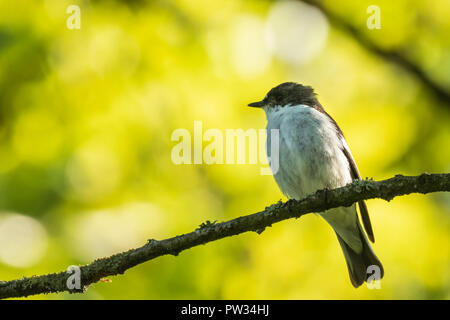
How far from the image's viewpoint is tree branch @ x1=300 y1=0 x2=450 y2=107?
6277mm

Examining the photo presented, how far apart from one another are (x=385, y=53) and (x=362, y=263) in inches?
107

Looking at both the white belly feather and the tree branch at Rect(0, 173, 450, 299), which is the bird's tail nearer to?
the white belly feather

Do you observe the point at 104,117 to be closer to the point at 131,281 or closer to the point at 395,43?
the point at 131,281

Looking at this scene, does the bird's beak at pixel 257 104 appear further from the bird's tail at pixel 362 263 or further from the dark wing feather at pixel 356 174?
the bird's tail at pixel 362 263

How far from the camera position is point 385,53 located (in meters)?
6.57

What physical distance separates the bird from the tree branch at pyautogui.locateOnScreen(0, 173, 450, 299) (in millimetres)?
1423

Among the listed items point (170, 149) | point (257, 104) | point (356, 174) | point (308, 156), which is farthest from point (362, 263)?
point (170, 149)

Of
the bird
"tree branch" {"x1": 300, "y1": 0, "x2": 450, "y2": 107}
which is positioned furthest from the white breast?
"tree branch" {"x1": 300, "y1": 0, "x2": 450, "y2": 107}

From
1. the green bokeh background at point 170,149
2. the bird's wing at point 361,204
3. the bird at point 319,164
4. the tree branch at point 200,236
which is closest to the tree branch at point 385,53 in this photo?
the green bokeh background at point 170,149

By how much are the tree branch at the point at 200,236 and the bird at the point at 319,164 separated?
1.42 metres

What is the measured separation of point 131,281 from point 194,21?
127 inches

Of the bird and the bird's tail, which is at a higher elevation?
the bird

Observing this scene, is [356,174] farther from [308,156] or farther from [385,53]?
[385,53]

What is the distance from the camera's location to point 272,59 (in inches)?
244
